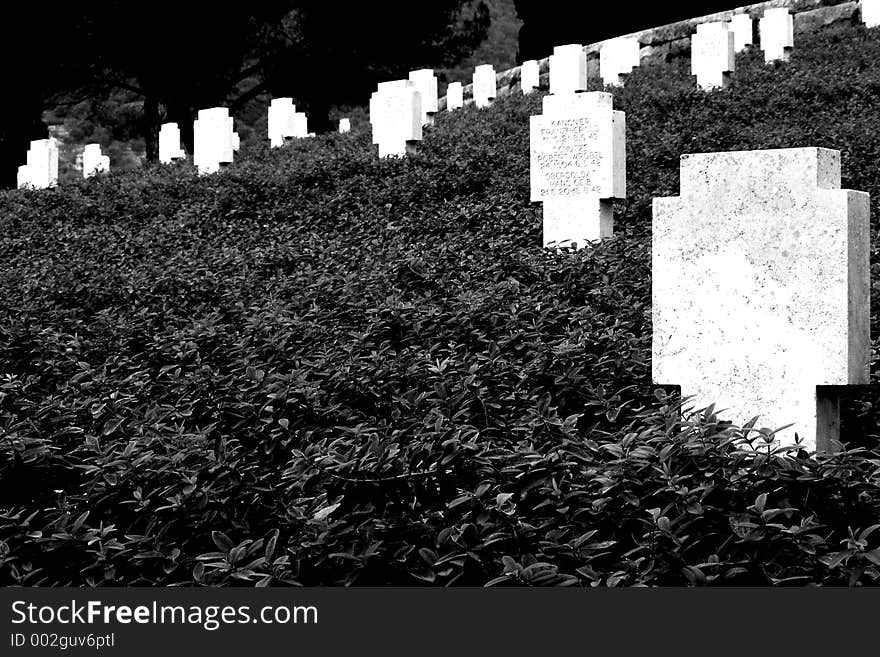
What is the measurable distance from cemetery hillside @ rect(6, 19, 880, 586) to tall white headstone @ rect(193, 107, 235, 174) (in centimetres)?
693

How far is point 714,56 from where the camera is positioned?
18016 millimetres

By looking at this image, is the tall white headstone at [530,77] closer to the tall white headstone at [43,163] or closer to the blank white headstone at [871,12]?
the blank white headstone at [871,12]

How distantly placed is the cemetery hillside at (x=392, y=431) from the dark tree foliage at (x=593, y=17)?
19.4 metres

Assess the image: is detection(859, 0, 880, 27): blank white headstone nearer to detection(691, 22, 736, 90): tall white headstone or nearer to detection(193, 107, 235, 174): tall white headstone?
detection(691, 22, 736, 90): tall white headstone

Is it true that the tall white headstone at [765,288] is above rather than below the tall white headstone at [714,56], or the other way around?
below

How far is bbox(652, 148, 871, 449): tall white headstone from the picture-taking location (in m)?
4.38

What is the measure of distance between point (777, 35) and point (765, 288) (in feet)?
54.5

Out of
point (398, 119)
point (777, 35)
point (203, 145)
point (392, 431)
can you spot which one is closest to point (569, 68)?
point (777, 35)

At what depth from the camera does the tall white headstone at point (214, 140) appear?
1628cm

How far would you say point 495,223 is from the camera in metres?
9.12

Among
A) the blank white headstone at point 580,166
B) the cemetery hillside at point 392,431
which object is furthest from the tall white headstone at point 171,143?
the blank white headstone at point 580,166

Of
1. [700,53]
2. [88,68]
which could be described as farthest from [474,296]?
[88,68]

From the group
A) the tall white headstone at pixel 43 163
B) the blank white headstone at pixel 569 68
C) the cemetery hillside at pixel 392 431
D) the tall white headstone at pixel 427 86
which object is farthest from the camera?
the tall white headstone at pixel 427 86

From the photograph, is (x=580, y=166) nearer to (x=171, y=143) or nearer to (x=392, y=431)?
(x=392, y=431)
